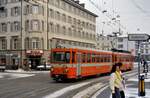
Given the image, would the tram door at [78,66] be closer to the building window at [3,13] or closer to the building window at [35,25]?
the building window at [35,25]

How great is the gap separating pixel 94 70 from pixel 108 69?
6.68 metres

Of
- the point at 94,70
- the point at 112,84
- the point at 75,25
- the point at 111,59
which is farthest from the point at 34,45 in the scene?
the point at 112,84

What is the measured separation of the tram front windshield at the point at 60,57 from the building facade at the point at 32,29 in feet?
130

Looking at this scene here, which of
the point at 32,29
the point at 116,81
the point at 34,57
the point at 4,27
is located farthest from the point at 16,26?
the point at 116,81

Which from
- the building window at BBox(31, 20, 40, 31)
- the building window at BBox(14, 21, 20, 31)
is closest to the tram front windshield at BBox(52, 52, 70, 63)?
the building window at BBox(31, 20, 40, 31)

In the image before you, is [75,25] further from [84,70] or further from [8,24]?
[84,70]

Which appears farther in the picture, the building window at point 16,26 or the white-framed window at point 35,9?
the building window at point 16,26

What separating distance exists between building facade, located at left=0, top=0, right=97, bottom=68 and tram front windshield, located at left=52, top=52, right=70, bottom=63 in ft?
130

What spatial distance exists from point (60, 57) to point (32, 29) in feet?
143

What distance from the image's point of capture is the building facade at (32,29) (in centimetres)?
7275

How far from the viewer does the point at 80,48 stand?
31203 millimetres

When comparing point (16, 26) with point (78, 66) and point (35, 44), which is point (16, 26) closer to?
point (35, 44)

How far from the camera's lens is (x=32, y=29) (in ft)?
239

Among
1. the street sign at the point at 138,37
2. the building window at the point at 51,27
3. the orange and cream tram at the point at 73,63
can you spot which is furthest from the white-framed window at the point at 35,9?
the street sign at the point at 138,37
